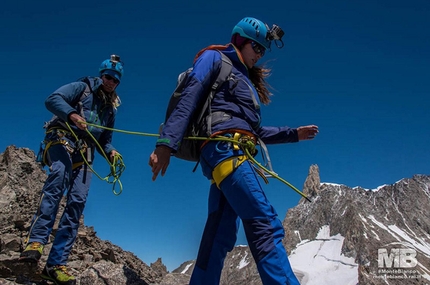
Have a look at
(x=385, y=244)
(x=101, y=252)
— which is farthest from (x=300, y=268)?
(x=101, y=252)

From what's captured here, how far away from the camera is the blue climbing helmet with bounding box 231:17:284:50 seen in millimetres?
4699

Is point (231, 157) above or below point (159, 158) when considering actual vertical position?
above

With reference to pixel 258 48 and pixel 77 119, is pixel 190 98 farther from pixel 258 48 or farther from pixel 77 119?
pixel 77 119

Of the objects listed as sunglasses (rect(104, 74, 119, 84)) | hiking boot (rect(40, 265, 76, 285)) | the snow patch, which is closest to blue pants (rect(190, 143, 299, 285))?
hiking boot (rect(40, 265, 76, 285))

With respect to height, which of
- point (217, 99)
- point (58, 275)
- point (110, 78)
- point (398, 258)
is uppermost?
point (398, 258)

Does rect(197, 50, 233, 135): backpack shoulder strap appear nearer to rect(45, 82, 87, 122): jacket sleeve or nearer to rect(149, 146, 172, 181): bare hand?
rect(149, 146, 172, 181): bare hand

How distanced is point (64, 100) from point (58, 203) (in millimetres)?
1564

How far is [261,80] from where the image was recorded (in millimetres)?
5324

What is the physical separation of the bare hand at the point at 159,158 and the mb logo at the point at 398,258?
600 ft

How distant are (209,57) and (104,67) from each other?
2882mm

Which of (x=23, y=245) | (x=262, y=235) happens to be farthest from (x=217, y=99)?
(x=23, y=245)

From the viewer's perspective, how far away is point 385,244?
188m

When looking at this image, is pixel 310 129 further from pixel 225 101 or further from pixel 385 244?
Answer: pixel 385 244

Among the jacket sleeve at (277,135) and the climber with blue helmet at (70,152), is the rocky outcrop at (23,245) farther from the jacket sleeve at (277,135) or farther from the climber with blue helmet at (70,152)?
the jacket sleeve at (277,135)
